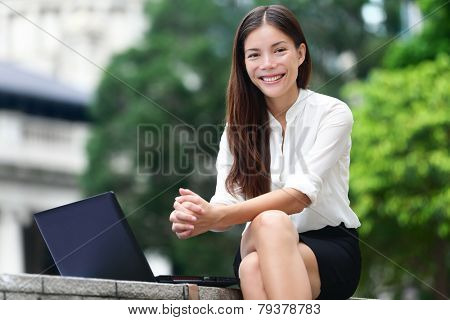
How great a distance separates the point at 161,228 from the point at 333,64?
4975 millimetres

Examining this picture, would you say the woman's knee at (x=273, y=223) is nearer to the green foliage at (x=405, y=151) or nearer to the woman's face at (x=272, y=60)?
the woman's face at (x=272, y=60)

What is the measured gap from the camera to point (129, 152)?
2658 centimetres

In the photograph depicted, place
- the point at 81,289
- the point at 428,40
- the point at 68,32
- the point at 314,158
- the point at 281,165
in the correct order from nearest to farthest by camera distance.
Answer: the point at 81,289, the point at 314,158, the point at 281,165, the point at 428,40, the point at 68,32

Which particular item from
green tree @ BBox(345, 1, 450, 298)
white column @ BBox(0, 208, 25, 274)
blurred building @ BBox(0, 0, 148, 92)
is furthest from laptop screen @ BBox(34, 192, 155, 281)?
blurred building @ BBox(0, 0, 148, 92)

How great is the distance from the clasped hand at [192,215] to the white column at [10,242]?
1200 inches

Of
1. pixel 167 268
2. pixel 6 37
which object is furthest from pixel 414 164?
pixel 6 37

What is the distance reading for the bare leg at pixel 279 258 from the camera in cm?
355

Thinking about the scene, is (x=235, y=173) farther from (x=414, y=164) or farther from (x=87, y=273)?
(x=414, y=164)

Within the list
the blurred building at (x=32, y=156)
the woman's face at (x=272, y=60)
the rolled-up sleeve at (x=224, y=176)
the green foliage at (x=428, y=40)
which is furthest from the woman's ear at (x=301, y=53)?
the blurred building at (x=32, y=156)

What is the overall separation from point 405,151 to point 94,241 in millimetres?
12406

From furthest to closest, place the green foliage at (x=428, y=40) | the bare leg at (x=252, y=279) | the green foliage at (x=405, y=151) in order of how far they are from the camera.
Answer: the green foliage at (x=405, y=151) → the green foliage at (x=428, y=40) → the bare leg at (x=252, y=279)

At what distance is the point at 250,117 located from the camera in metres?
4.05

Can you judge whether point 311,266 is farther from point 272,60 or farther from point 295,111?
point 272,60

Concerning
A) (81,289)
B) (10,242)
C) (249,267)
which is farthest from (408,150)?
A: (10,242)
